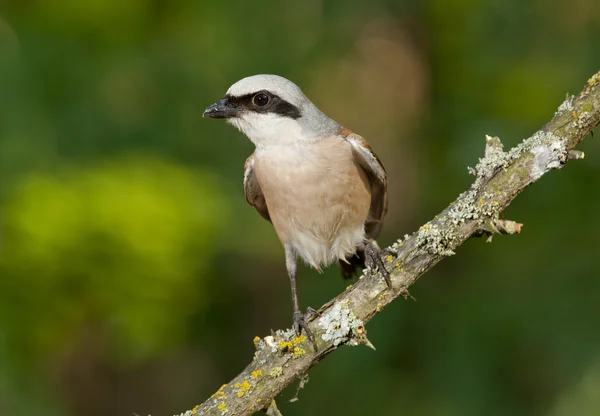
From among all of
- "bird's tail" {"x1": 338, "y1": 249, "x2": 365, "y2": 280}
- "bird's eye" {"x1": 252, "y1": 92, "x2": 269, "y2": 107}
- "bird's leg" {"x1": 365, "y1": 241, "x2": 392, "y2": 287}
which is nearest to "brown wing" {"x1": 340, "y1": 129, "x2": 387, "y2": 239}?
"bird's tail" {"x1": 338, "y1": 249, "x2": 365, "y2": 280}

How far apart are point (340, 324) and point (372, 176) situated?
4.45 feet

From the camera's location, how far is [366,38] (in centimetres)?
561

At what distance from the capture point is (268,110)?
12.0 ft

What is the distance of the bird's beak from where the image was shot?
3621mm

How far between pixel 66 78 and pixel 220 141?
3.98 ft

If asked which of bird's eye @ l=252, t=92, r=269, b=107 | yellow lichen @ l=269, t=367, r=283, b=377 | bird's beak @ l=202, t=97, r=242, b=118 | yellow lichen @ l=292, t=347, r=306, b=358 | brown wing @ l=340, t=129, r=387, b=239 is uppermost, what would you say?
bird's beak @ l=202, t=97, r=242, b=118

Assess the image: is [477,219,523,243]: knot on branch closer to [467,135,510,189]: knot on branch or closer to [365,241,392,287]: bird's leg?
[467,135,510,189]: knot on branch

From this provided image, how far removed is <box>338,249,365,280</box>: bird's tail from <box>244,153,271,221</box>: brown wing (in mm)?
546

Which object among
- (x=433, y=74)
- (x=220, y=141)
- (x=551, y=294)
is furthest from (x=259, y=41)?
(x=551, y=294)

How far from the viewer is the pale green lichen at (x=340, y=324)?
8.93 feet

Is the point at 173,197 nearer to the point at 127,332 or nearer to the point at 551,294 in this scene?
the point at 127,332

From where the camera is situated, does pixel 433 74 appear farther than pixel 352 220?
Yes

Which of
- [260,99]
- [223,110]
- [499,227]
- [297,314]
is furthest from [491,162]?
[223,110]

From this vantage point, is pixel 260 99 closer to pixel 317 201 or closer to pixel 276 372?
pixel 317 201
